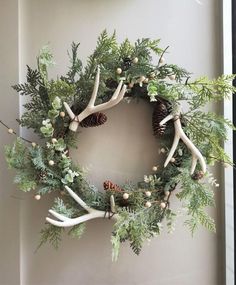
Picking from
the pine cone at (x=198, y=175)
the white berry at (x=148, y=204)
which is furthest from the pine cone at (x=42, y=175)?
the pine cone at (x=198, y=175)

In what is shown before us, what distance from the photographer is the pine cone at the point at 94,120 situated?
948mm

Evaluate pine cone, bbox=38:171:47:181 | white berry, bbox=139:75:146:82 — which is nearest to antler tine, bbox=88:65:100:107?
white berry, bbox=139:75:146:82

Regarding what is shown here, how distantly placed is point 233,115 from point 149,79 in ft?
1.03

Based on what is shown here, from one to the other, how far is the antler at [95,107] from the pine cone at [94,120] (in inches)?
0.8

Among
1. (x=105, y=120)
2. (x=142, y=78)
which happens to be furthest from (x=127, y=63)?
(x=105, y=120)

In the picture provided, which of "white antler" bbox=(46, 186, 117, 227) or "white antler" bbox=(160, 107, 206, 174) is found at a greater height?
"white antler" bbox=(160, 107, 206, 174)

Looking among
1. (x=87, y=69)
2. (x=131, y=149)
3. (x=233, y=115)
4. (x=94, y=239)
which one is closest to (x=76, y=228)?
(x=94, y=239)

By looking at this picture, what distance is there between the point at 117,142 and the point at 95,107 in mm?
176

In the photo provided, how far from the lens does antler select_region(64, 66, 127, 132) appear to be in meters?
0.88

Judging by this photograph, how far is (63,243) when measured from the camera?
1055 mm

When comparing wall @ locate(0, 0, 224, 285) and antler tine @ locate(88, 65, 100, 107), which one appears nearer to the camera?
antler tine @ locate(88, 65, 100, 107)

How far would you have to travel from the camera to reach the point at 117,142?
3.44 feet

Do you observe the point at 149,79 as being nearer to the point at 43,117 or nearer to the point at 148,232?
the point at 43,117

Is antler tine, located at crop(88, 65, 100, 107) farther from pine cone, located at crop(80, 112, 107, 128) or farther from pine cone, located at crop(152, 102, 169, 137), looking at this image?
pine cone, located at crop(152, 102, 169, 137)
